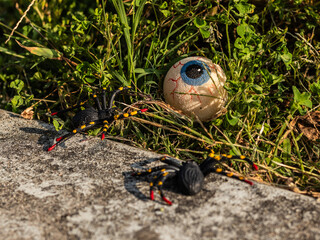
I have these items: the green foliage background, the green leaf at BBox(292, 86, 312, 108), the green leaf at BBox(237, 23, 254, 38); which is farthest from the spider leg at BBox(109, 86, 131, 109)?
the green leaf at BBox(292, 86, 312, 108)

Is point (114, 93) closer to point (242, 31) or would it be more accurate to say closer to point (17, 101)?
point (17, 101)

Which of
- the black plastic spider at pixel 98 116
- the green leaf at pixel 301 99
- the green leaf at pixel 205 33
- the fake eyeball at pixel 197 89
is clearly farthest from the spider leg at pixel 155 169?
the green leaf at pixel 205 33

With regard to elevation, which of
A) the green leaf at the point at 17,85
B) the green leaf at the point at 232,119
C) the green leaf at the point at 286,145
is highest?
the green leaf at the point at 17,85

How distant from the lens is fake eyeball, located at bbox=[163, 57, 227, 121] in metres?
2.51

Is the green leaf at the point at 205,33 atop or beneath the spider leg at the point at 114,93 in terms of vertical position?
atop

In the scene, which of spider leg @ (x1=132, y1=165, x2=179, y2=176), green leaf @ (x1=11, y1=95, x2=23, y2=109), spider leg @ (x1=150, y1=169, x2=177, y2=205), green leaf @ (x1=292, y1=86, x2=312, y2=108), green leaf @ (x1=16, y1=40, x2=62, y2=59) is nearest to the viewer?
spider leg @ (x1=150, y1=169, x2=177, y2=205)

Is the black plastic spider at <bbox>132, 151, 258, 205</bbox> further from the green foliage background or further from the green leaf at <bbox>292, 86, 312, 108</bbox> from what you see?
the green leaf at <bbox>292, 86, 312, 108</bbox>

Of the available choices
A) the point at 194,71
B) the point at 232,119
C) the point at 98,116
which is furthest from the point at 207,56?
the point at 98,116

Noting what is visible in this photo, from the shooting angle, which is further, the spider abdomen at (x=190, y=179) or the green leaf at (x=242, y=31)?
the green leaf at (x=242, y=31)

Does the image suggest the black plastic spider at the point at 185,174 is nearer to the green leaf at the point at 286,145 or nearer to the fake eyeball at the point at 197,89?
the green leaf at the point at 286,145

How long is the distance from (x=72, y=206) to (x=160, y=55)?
150cm

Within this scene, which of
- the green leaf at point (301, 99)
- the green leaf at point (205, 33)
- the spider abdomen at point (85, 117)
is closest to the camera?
the green leaf at point (301, 99)

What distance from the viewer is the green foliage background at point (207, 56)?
2381 mm

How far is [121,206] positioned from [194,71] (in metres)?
1.16
